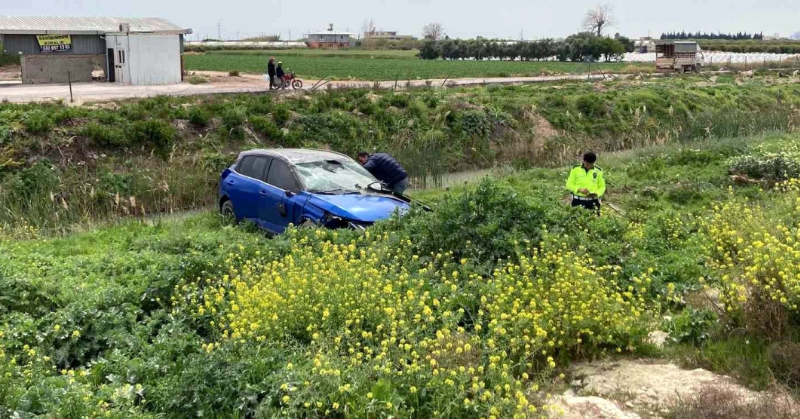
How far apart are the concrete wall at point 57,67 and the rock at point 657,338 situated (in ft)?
119

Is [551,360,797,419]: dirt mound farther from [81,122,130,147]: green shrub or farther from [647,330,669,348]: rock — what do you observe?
[81,122,130,147]: green shrub

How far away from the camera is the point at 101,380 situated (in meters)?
6.16

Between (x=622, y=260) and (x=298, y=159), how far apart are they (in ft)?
19.4

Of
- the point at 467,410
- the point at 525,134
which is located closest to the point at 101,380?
the point at 467,410

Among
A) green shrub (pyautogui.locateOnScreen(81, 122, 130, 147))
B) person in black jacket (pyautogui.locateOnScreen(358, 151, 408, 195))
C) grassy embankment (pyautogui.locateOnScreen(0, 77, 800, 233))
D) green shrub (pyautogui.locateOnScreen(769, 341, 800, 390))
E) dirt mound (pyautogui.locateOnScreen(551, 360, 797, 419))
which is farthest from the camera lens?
green shrub (pyautogui.locateOnScreen(81, 122, 130, 147))

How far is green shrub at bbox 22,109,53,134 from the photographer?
19.3 meters

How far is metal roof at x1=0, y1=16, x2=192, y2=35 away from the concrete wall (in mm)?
1217

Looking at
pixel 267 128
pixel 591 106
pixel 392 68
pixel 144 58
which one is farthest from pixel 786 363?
pixel 392 68

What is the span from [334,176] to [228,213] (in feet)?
8.99

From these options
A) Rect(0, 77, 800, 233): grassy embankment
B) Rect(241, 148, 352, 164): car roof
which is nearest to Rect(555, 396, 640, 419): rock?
Rect(241, 148, 352, 164): car roof

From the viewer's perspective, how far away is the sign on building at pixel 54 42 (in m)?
36.9

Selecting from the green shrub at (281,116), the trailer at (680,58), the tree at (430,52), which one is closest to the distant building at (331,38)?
the tree at (430,52)

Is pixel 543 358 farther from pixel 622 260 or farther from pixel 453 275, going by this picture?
pixel 622 260

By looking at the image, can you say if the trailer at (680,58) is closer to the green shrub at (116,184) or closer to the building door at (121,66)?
the building door at (121,66)
